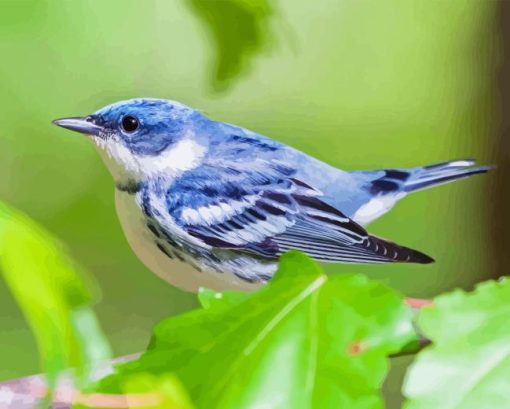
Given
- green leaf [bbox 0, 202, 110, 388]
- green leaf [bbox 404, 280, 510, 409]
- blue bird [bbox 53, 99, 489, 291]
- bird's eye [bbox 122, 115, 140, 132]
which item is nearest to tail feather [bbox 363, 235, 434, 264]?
blue bird [bbox 53, 99, 489, 291]

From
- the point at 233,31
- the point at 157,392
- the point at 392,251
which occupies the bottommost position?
the point at 392,251

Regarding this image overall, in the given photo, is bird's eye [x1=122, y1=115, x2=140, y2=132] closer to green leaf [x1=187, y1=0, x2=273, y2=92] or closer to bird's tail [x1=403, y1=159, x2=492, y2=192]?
green leaf [x1=187, y1=0, x2=273, y2=92]

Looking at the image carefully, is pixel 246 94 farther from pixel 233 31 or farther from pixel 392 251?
pixel 392 251

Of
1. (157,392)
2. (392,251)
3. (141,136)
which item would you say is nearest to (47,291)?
(157,392)

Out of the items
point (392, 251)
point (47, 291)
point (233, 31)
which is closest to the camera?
point (47, 291)

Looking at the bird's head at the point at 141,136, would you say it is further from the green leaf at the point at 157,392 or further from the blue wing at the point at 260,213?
the green leaf at the point at 157,392

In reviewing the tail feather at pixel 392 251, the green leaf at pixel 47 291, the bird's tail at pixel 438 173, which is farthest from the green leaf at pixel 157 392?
the bird's tail at pixel 438 173

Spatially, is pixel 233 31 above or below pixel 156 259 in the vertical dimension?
above
